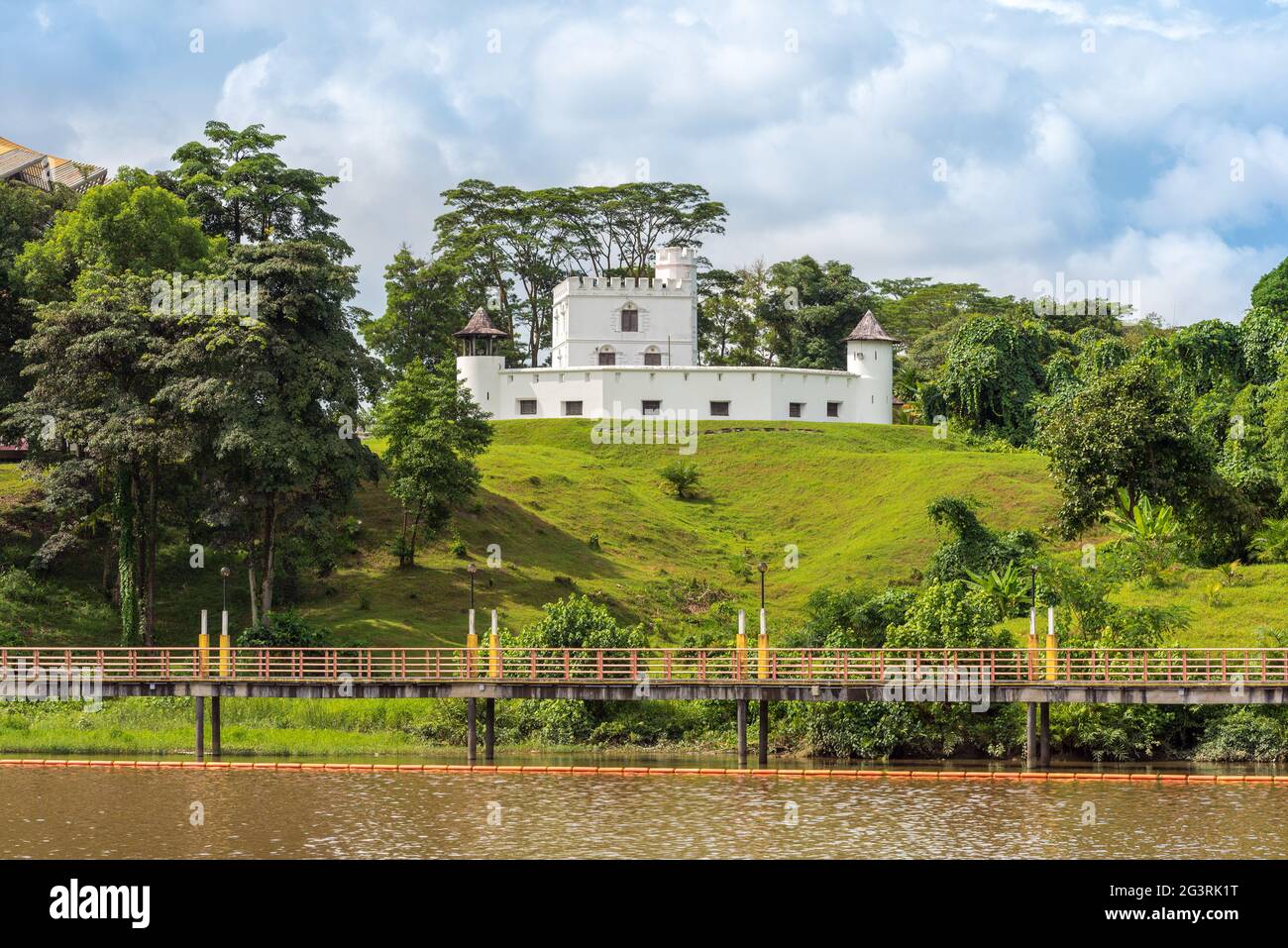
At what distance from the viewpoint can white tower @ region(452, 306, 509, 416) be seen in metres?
95.9

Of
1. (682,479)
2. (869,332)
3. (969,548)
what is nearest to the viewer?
(969,548)

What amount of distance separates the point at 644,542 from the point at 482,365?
26.9 metres

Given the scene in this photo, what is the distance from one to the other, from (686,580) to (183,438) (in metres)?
21.0

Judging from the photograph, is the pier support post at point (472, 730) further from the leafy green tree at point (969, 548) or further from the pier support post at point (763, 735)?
the leafy green tree at point (969, 548)

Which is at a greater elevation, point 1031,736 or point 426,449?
point 426,449

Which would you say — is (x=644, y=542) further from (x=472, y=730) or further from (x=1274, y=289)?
(x=1274, y=289)

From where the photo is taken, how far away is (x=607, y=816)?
3531cm

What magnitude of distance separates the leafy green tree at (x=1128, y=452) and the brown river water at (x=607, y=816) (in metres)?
27.6

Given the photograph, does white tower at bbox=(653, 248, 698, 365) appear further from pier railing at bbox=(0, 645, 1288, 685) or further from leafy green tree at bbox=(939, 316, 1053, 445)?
pier railing at bbox=(0, 645, 1288, 685)

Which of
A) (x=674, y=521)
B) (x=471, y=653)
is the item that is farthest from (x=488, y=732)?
(x=674, y=521)

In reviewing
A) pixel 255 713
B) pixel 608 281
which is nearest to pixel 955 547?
pixel 255 713

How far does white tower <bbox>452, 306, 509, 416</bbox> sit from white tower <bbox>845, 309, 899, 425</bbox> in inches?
808

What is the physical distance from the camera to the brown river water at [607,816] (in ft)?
105
